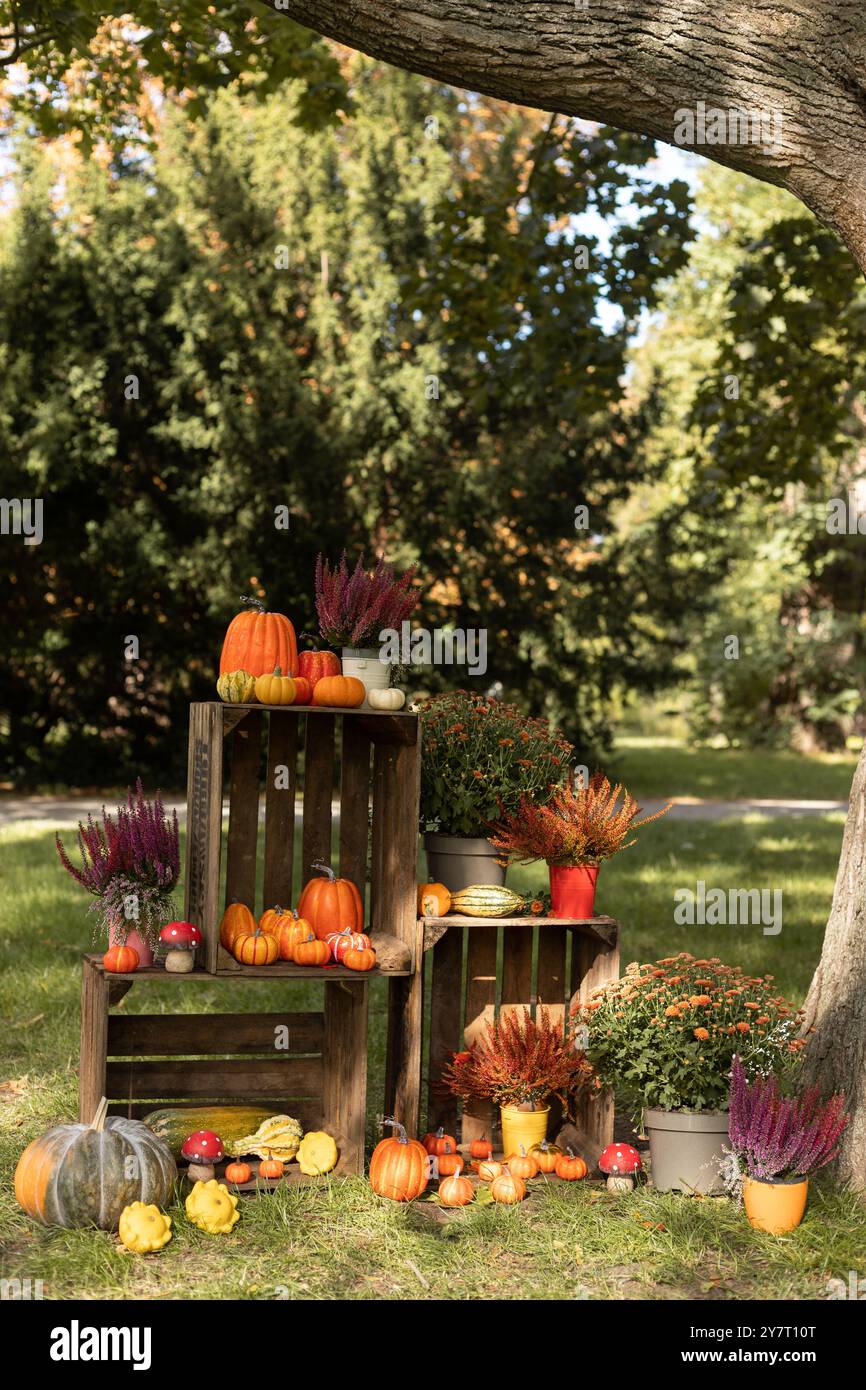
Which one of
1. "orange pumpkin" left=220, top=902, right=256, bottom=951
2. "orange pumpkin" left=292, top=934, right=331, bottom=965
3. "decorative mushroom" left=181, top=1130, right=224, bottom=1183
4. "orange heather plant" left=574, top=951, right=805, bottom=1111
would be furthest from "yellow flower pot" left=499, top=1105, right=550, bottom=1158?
"orange pumpkin" left=220, top=902, right=256, bottom=951

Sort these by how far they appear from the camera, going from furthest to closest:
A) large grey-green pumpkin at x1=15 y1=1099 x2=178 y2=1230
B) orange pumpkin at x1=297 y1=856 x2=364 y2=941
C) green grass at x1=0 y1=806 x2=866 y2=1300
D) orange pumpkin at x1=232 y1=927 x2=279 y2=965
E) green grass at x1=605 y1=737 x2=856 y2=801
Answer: green grass at x1=605 y1=737 x2=856 y2=801 < orange pumpkin at x1=297 y1=856 x2=364 y2=941 < orange pumpkin at x1=232 y1=927 x2=279 y2=965 < large grey-green pumpkin at x1=15 y1=1099 x2=178 y2=1230 < green grass at x1=0 y1=806 x2=866 y2=1300

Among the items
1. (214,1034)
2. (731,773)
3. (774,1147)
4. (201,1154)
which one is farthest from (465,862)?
(731,773)

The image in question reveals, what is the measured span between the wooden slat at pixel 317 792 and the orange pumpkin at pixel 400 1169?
998 millimetres

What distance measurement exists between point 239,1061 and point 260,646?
1523mm

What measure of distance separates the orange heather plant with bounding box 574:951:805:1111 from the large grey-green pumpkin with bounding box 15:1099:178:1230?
1.54 metres

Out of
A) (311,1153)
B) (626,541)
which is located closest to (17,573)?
(626,541)

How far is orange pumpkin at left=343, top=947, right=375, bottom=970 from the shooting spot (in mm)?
4660

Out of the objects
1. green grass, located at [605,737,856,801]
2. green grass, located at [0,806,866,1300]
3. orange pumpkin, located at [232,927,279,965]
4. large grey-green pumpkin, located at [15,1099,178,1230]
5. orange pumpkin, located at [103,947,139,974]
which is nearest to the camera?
green grass, located at [0,806,866,1300]

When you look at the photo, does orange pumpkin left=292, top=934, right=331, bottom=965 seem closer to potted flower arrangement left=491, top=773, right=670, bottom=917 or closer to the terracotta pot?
the terracotta pot

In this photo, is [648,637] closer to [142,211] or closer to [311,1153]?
[142,211]

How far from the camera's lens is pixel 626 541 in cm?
1555

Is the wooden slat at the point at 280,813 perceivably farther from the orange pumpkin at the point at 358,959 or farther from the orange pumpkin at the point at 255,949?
the orange pumpkin at the point at 358,959

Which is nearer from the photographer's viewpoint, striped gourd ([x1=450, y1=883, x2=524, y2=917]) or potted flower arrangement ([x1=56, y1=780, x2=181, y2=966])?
potted flower arrangement ([x1=56, y1=780, x2=181, y2=966])

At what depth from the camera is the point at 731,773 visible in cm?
1930
